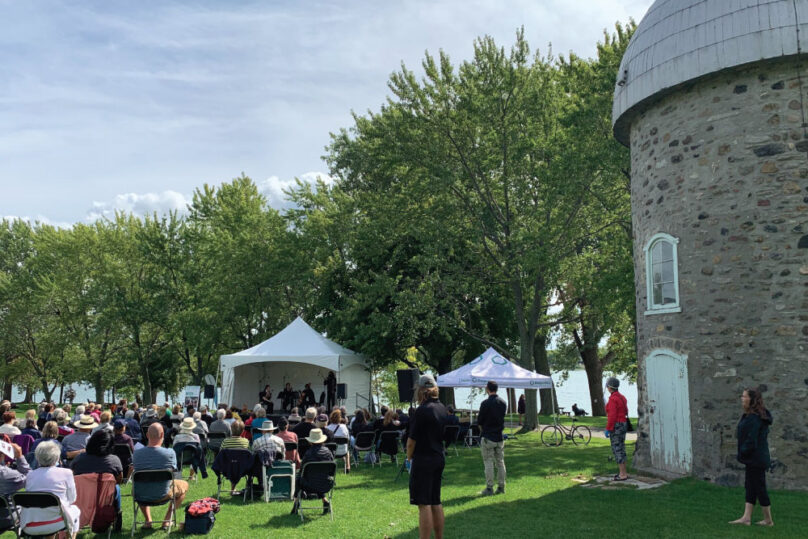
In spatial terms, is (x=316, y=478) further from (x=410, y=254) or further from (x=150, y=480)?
(x=410, y=254)

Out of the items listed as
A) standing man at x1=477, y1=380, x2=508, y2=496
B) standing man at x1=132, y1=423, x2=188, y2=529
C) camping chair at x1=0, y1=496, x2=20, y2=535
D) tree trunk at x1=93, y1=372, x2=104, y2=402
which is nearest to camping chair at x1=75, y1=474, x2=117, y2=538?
standing man at x1=132, y1=423, x2=188, y2=529

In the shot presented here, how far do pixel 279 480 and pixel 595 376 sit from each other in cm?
2264

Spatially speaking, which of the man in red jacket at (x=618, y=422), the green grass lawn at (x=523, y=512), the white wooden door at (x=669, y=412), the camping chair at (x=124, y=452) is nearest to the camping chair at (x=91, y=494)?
the green grass lawn at (x=523, y=512)

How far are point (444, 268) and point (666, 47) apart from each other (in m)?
12.6

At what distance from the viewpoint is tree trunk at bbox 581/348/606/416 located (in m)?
29.0

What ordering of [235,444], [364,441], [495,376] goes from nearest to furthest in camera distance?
1. [235,444]
2. [364,441]
3. [495,376]

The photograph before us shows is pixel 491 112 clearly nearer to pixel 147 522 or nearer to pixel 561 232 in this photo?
pixel 561 232

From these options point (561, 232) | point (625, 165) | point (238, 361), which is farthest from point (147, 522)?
point (561, 232)

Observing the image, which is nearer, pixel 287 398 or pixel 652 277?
pixel 652 277

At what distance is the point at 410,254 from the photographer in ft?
84.5

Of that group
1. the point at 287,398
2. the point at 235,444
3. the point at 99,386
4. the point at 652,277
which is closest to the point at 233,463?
the point at 235,444

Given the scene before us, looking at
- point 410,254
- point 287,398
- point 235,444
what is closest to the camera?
point 235,444

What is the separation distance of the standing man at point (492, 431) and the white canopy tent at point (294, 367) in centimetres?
1043

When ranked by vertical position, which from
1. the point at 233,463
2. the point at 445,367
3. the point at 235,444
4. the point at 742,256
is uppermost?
the point at 742,256
